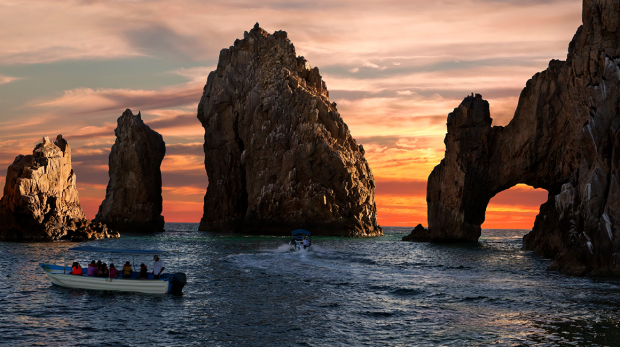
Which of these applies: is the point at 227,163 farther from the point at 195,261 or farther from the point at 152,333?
the point at 152,333

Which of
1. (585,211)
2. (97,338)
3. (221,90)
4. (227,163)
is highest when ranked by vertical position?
(221,90)

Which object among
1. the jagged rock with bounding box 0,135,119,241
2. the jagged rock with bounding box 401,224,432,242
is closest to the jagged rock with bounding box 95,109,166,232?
the jagged rock with bounding box 0,135,119,241

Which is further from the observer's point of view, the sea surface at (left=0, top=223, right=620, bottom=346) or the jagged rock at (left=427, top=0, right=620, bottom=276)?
the jagged rock at (left=427, top=0, right=620, bottom=276)

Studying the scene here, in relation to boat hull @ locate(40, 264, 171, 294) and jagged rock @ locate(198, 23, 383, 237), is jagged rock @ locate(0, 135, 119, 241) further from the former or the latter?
boat hull @ locate(40, 264, 171, 294)

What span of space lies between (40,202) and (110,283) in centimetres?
5635

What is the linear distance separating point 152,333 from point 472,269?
3283cm

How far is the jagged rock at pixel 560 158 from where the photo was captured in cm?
3884

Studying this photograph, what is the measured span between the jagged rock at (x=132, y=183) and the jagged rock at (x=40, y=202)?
142ft

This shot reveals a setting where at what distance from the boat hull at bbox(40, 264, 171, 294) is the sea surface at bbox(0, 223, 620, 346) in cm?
54

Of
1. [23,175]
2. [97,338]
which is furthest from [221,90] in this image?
[97,338]

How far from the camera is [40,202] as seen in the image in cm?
8381

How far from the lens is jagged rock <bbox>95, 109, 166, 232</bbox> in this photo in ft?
450

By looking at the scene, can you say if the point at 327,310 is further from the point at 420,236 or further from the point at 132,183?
the point at 132,183

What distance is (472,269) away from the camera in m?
49.0
